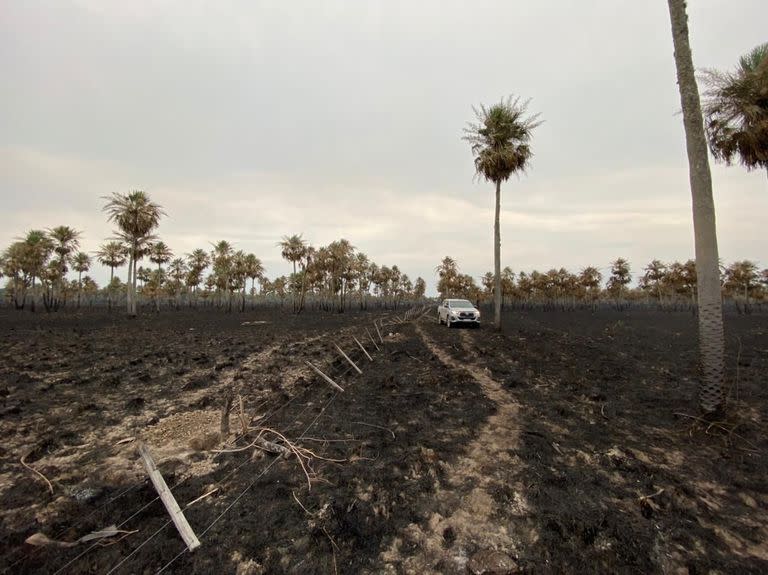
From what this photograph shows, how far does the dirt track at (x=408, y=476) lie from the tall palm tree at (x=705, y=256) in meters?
0.73

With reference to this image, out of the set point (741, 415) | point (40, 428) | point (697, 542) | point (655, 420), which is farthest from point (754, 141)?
point (40, 428)

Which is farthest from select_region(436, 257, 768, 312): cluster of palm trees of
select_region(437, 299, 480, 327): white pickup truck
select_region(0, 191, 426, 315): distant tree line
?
select_region(437, 299, 480, 327): white pickup truck

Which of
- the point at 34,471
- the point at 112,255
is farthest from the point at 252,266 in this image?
the point at 34,471

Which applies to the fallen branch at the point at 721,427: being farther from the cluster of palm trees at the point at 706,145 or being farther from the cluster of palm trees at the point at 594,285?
the cluster of palm trees at the point at 594,285

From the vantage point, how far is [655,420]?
669 centimetres

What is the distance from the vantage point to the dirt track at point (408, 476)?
3.37 m

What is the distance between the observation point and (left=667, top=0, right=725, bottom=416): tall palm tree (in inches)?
235

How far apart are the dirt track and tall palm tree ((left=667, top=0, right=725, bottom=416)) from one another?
73cm

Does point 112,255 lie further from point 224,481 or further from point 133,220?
point 224,481

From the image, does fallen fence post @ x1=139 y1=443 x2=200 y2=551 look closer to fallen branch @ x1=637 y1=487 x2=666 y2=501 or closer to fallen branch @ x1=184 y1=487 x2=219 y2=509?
fallen branch @ x1=184 y1=487 x2=219 y2=509

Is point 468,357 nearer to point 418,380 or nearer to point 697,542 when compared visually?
point 418,380

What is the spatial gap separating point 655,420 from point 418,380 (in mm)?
5514

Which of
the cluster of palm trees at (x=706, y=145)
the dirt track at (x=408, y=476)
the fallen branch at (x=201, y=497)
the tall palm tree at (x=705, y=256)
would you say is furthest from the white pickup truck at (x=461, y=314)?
the fallen branch at (x=201, y=497)

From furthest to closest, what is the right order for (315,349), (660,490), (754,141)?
(315,349) < (754,141) < (660,490)
